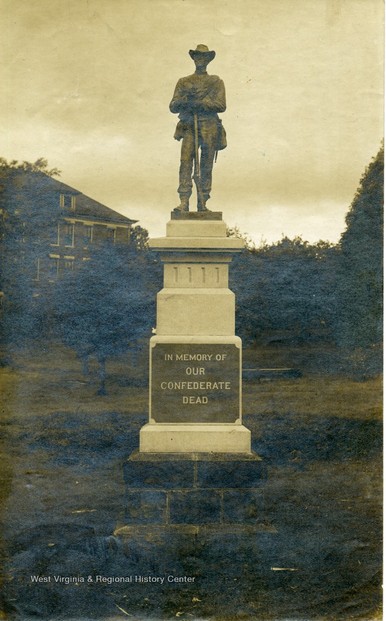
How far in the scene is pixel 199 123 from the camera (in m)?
9.24

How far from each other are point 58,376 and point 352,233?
162 inches

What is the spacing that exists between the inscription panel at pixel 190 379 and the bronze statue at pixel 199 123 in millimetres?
1606

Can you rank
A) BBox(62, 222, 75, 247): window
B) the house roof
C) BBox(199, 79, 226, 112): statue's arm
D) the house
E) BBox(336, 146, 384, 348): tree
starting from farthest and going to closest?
BBox(62, 222, 75, 247): window < the house roof < the house < BBox(336, 146, 384, 348): tree < BBox(199, 79, 226, 112): statue's arm

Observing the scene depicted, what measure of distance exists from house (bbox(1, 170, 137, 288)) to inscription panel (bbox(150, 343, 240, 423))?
7.91 ft

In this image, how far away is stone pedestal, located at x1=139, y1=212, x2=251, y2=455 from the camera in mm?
8758

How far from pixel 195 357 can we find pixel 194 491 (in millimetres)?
1387

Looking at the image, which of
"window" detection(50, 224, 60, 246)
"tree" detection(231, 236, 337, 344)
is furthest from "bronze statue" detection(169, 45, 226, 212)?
"window" detection(50, 224, 60, 246)

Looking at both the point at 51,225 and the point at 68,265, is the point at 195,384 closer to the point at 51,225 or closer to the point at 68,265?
the point at 68,265

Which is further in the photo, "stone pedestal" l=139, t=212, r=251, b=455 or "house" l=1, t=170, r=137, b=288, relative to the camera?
"house" l=1, t=170, r=137, b=288

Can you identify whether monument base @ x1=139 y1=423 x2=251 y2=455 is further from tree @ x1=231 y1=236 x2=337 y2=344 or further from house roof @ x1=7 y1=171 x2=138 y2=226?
house roof @ x1=7 y1=171 x2=138 y2=226

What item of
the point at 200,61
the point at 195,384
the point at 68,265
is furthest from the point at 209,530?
the point at 200,61

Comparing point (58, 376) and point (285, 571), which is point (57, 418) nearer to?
point (58, 376)

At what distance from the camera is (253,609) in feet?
25.6

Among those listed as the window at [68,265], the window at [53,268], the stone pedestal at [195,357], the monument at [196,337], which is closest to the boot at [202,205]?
the monument at [196,337]
